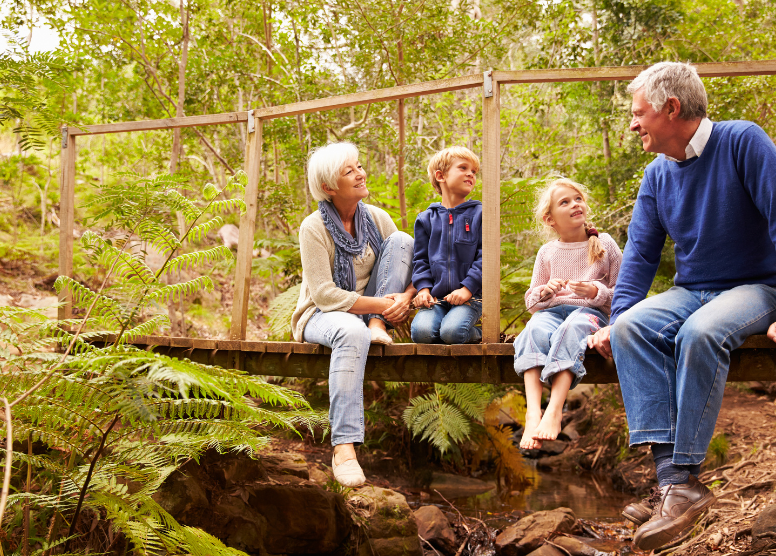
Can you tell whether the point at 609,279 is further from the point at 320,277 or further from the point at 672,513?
the point at 320,277

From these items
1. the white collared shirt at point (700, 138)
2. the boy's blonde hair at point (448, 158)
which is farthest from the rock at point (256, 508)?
the white collared shirt at point (700, 138)

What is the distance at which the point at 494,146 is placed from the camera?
3.21m

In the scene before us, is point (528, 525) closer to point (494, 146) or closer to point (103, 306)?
point (494, 146)

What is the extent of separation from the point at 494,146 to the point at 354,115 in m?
4.86

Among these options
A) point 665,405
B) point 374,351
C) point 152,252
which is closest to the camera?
point 665,405

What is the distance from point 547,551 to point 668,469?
6.39 feet

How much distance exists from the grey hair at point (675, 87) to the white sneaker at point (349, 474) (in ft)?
6.46

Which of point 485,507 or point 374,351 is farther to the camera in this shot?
point 485,507

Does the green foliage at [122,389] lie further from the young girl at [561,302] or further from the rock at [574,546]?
the rock at [574,546]

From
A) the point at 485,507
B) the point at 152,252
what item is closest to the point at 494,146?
the point at 485,507

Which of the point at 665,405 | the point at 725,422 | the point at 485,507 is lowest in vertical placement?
the point at 485,507

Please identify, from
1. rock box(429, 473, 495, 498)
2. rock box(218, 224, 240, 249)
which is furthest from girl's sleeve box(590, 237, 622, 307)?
rock box(218, 224, 240, 249)

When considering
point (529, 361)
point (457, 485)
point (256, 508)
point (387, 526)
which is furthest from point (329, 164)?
point (457, 485)

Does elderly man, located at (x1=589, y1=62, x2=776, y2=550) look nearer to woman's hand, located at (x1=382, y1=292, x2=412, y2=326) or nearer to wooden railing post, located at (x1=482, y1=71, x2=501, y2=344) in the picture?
wooden railing post, located at (x1=482, y1=71, x2=501, y2=344)
